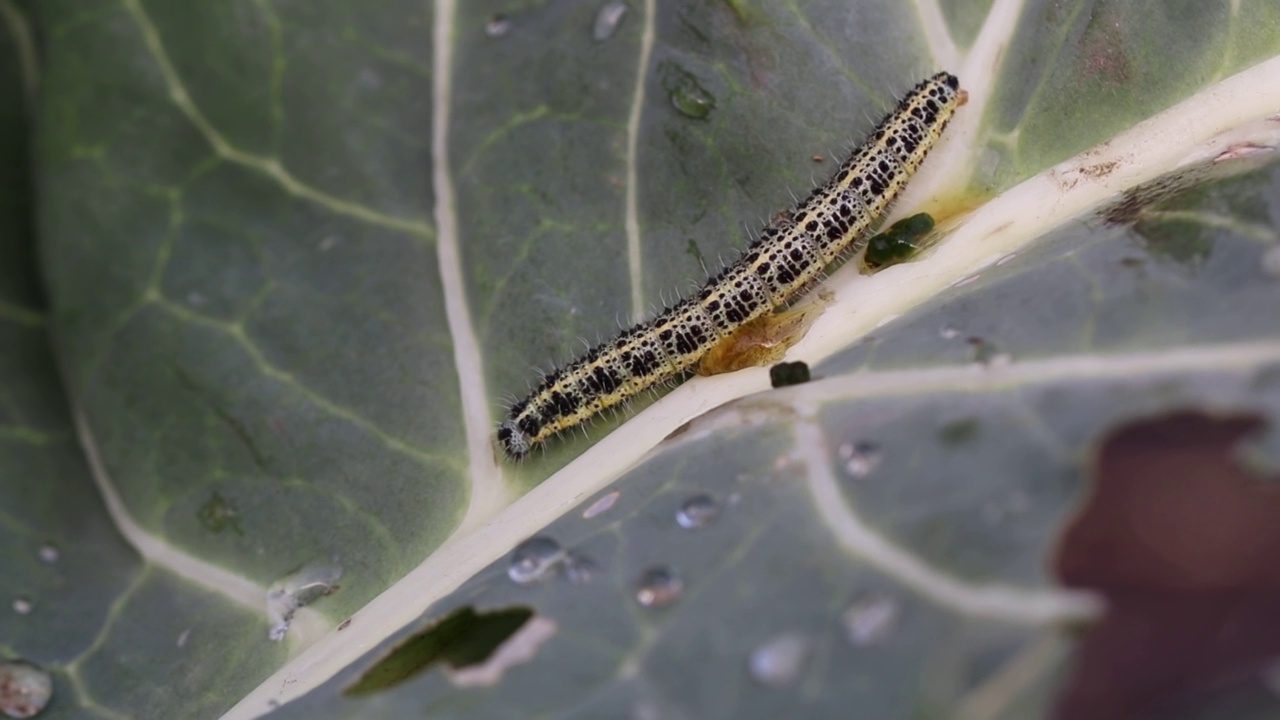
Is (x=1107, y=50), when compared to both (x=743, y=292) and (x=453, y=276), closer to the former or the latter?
(x=743, y=292)

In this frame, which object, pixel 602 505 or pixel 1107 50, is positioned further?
pixel 1107 50

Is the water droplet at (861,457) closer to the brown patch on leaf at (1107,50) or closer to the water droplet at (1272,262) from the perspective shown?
the water droplet at (1272,262)

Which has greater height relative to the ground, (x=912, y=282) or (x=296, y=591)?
(x=912, y=282)

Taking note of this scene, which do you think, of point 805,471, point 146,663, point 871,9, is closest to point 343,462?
point 146,663

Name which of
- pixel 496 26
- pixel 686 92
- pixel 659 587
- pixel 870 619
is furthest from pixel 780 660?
pixel 496 26

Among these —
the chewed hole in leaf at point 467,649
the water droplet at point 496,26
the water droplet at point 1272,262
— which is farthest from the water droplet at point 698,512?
Result: the water droplet at point 496,26

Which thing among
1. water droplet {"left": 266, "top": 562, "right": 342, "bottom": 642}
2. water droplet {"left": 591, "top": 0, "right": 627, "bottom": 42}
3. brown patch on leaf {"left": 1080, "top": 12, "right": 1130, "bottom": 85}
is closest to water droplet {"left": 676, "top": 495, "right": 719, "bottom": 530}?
water droplet {"left": 266, "top": 562, "right": 342, "bottom": 642}
